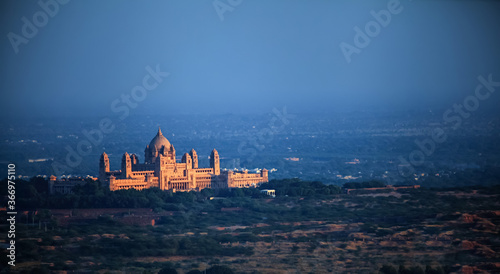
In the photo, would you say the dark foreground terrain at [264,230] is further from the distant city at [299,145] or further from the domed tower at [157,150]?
the distant city at [299,145]

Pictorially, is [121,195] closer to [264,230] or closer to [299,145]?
[264,230]

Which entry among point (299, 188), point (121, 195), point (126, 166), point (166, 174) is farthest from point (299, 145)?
point (121, 195)

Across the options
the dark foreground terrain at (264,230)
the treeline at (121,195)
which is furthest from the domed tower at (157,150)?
the dark foreground terrain at (264,230)

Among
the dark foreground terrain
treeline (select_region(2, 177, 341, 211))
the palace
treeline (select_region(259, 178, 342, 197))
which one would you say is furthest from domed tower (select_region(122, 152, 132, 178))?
treeline (select_region(259, 178, 342, 197))

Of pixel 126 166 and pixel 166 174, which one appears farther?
pixel 166 174

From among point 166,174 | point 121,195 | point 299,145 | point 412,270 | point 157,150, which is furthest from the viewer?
point 299,145

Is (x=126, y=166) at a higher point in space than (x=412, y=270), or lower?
higher

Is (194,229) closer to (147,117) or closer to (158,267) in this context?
(158,267)
